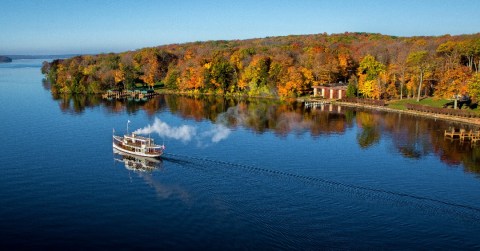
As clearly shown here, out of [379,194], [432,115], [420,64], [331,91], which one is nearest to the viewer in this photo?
[379,194]

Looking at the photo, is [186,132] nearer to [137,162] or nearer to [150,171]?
[137,162]

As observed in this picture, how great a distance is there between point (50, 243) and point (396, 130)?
52018mm

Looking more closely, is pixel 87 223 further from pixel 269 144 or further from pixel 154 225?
pixel 269 144

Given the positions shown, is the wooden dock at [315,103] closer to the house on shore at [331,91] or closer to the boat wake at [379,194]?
the house on shore at [331,91]

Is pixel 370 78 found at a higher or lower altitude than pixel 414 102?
higher

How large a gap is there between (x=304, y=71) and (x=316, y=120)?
3141cm

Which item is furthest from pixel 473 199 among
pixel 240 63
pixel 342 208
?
pixel 240 63

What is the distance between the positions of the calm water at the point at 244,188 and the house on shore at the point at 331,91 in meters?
30.0

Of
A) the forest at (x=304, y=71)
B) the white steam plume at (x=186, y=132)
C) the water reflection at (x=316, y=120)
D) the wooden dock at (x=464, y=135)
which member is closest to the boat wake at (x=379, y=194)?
the white steam plume at (x=186, y=132)

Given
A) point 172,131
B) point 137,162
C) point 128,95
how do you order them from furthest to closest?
point 128,95 < point 172,131 < point 137,162

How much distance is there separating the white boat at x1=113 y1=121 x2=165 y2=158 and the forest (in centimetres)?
5502

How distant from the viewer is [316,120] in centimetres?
7481

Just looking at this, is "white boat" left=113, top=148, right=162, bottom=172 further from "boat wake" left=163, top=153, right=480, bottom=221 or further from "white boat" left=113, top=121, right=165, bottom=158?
"boat wake" left=163, top=153, right=480, bottom=221

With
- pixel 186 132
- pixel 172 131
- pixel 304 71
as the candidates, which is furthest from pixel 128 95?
pixel 186 132
